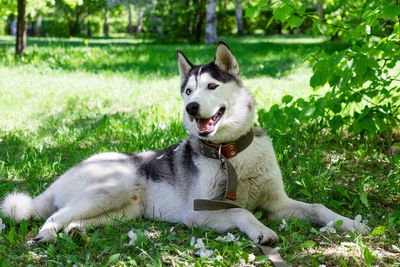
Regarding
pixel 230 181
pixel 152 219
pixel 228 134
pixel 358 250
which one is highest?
pixel 228 134

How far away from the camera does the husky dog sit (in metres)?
2.99

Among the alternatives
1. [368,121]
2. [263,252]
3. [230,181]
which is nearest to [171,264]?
[263,252]

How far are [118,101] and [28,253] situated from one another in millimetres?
4706

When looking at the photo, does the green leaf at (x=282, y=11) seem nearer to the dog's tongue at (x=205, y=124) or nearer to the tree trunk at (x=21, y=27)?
the dog's tongue at (x=205, y=124)

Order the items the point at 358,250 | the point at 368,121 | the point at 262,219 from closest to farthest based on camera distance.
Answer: the point at 358,250, the point at 262,219, the point at 368,121

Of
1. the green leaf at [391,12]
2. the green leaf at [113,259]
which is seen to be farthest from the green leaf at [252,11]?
the green leaf at [113,259]

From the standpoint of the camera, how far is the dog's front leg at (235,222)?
8.72 feet

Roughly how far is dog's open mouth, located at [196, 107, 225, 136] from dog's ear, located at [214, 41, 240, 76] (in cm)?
47

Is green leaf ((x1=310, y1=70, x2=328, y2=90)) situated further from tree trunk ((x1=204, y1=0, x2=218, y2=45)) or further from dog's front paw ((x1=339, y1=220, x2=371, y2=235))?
tree trunk ((x1=204, y1=0, x2=218, y2=45))

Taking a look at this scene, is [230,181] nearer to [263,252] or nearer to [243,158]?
[243,158]

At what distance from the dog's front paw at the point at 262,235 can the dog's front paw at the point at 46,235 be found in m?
1.44

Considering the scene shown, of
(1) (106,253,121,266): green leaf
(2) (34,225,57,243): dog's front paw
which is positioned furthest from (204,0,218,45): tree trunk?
(1) (106,253,121,266): green leaf

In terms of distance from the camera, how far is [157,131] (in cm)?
522

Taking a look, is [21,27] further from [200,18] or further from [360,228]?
[200,18]
